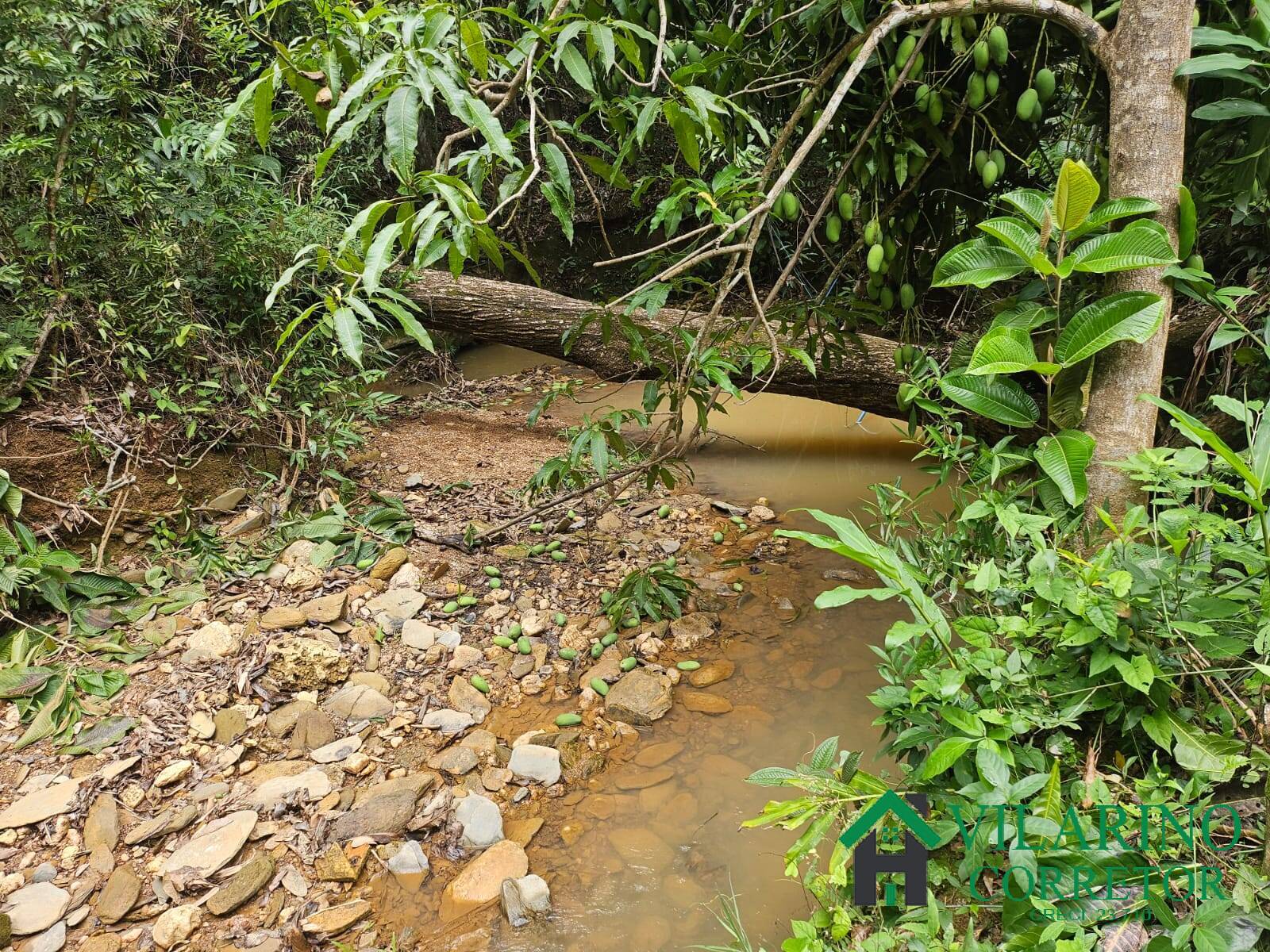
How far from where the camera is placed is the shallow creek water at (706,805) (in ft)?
5.02

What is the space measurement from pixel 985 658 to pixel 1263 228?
1785 mm

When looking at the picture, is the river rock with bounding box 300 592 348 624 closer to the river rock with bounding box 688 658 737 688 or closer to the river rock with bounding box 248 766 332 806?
the river rock with bounding box 248 766 332 806

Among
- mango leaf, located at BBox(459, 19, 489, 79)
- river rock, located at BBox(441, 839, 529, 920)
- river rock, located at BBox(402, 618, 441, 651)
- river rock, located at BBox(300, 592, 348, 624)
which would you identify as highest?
mango leaf, located at BBox(459, 19, 489, 79)

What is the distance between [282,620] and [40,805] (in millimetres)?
718

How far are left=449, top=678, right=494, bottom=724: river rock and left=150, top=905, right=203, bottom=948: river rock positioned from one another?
76 centimetres

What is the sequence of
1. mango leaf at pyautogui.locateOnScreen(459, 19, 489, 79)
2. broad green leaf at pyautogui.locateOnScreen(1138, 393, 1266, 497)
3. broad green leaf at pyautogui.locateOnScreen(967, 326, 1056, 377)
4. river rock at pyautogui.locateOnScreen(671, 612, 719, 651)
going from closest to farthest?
broad green leaf at pyautogui.locateOnScreen(1138, 393, 1266, 497), mango leaf at pyautogui.locateOnScreen(459, 19, 489, 79), broad green leaf at pyautogui.locateOnScreen(967, 326, 1056, 377), river rock at pyautogui.locateOnScreen(671, 612, 719, 651)

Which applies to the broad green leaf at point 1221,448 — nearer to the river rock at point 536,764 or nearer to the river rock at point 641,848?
the river rock at point 641,848

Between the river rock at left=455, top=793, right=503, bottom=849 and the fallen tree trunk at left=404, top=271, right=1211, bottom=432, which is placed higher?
the fallen tree trunk at left=404, top=271, right=1211, bottom=432

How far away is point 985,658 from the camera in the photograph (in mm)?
1043

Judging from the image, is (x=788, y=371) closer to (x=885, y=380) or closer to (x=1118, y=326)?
(x=885, y=380)

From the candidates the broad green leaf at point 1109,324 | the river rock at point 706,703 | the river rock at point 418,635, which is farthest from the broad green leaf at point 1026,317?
the river rock at point 418,635

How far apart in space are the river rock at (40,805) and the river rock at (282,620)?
61 centimetres

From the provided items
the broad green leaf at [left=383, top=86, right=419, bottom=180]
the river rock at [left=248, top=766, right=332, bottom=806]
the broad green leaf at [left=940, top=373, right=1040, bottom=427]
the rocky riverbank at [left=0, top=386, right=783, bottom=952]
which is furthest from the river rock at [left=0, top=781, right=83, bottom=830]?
the broad green leaf at [left=940, top=373, right=1040, bottom=427]

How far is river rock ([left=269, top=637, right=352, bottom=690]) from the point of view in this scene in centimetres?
213
